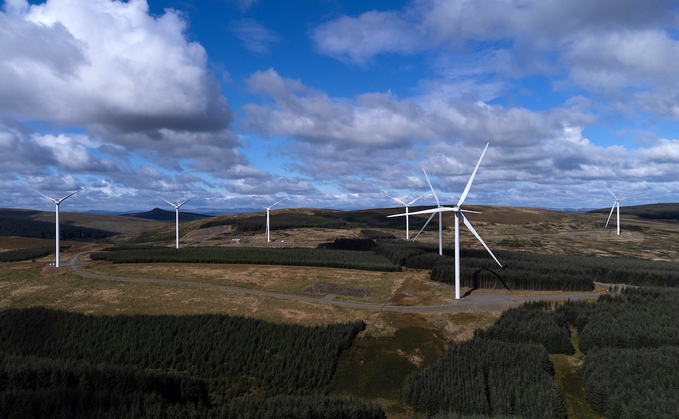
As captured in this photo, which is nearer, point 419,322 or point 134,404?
point 134,404

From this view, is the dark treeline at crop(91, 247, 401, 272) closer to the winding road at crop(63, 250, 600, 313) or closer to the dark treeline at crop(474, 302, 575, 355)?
the winding road at crop(63, 250, 600, 313)

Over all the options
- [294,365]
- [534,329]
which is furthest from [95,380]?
[534,329]

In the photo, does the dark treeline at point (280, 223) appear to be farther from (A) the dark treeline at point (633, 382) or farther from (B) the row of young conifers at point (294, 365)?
(A) the dark treeline at point (633, 382)

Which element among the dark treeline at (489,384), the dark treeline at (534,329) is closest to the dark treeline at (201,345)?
the dark treeline at (489,384)

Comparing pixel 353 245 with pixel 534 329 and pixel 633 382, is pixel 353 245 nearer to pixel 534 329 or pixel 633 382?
pixel 534 329

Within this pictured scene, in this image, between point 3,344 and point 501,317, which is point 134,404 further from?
point 501,317

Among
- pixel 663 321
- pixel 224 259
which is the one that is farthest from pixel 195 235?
pixel 663 321
